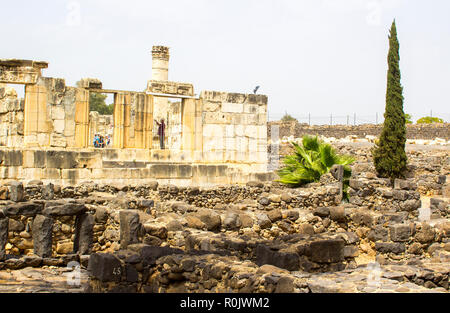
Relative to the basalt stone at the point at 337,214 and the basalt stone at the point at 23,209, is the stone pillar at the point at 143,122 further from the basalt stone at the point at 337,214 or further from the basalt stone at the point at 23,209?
the basalt stone at the point at 337,214

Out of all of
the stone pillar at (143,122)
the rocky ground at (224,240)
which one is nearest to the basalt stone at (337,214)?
the rocky ground at (224,240)

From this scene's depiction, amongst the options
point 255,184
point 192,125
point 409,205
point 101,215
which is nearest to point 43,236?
point 101,215

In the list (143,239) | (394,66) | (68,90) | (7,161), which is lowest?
(143,239)

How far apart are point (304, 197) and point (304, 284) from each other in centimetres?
843

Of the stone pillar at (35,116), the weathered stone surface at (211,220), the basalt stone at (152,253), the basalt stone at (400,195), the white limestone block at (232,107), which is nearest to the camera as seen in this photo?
the basalt stone at (152,253)

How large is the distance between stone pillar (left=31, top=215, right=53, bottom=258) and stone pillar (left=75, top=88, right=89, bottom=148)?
5.86 m

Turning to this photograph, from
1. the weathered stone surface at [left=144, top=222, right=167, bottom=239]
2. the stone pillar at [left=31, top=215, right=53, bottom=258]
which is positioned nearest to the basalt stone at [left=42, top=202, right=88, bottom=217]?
the stone pillar at [left=31, top=215, right=53, bottom=258]

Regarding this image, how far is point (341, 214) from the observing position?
40.2 feet

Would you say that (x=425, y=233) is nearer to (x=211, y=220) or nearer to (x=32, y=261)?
(x=211, y=220)

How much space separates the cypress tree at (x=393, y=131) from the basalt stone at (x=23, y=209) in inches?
664

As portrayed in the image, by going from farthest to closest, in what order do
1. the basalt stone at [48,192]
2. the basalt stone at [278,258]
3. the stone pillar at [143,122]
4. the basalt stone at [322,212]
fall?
1. the stone pillar at [143,122]
2. the basalt stone at [48,192]
3. the basalt stone at [322,212]
4. the basalt stone at [278,258]

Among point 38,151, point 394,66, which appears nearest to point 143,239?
point 38,151

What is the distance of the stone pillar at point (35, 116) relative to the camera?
1564 centimetres
